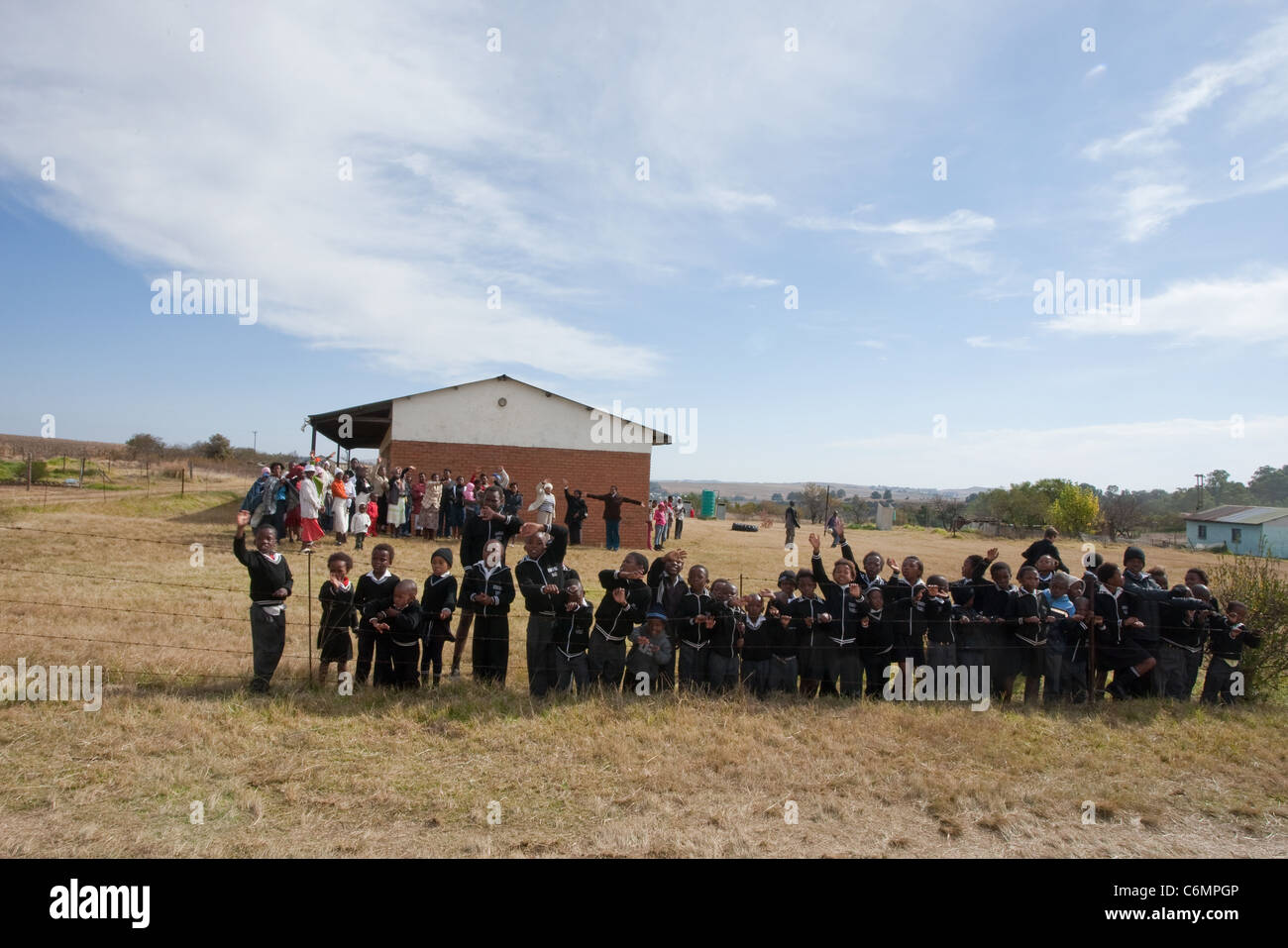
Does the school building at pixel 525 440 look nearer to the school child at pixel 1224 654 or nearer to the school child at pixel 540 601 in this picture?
the school child at pixel 540 601

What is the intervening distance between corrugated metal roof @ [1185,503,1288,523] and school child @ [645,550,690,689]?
2461 inches

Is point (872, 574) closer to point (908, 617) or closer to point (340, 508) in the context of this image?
point (908, 617)

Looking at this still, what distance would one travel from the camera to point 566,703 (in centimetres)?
690

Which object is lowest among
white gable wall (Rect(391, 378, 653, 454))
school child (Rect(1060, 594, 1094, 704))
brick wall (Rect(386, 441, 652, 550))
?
school child (Rect(1060, 594, 1094, 704))

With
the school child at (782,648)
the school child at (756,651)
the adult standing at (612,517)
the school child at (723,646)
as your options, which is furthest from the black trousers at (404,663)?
the adult standing at (612,517)

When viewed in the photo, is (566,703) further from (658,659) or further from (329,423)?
(329,423)

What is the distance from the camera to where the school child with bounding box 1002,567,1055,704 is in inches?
311

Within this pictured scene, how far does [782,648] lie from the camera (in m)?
7.58

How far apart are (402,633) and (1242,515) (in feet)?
227

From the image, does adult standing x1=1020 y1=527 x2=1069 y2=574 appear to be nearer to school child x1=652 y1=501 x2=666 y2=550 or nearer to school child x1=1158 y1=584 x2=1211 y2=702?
school child x1=1158 y1=584 x2=1211 y2=702

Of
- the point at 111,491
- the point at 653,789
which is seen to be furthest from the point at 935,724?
the point at 111,491

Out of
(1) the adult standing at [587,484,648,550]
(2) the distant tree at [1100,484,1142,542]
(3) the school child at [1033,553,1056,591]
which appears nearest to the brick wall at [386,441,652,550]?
(1) the adult standing at [587,484,648,550]

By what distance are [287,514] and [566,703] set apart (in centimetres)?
1110

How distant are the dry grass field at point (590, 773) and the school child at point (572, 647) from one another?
0.34 meters
